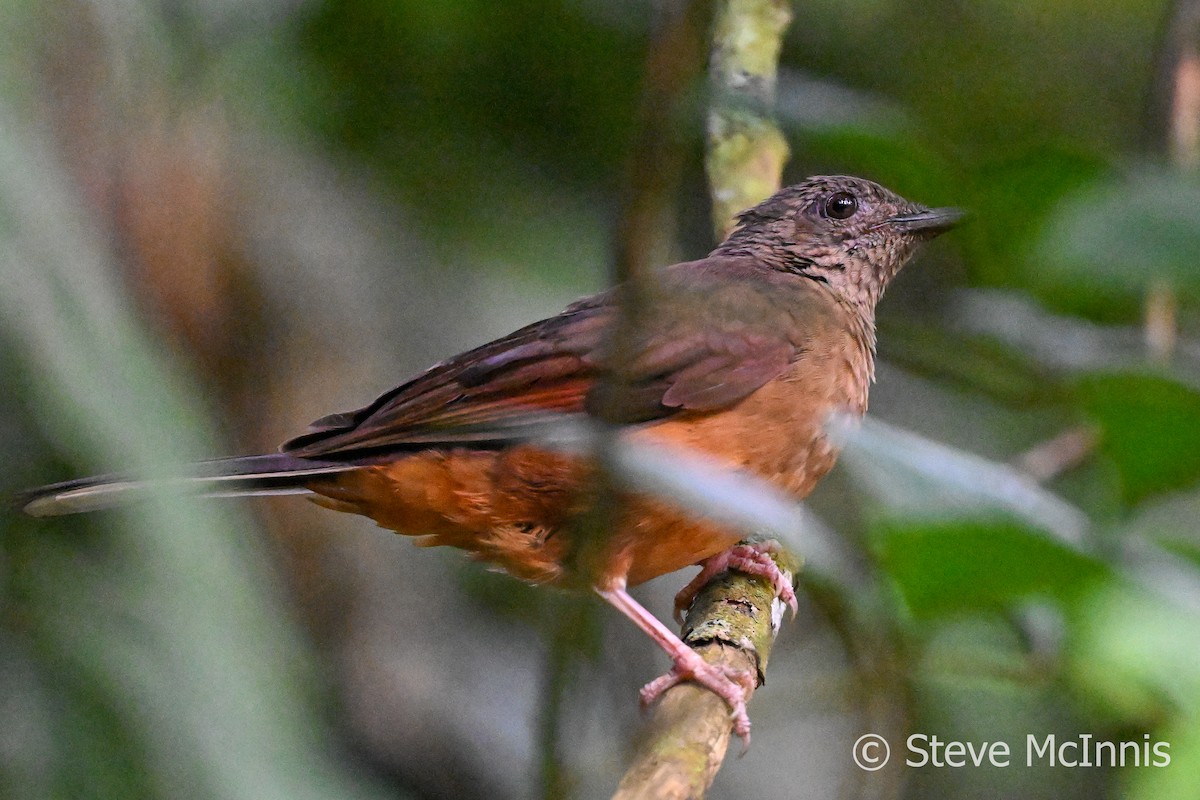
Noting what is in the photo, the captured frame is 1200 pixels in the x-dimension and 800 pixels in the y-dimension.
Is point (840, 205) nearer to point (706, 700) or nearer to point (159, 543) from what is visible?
point (706, 700)

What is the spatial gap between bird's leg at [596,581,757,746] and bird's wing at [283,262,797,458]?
22.0 inches

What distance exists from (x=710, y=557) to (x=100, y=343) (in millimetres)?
1661

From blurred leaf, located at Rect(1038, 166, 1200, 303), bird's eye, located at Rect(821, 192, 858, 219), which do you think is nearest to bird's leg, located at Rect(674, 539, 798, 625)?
bird's eye, located at Rect(821, 192, 858, 219)

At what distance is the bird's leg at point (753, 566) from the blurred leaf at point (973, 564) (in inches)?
69.4

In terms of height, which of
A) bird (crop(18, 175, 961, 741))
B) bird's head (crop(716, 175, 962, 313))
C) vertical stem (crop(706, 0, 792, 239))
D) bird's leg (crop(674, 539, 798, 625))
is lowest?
bird's leg (crop(674, 539, 798, 625))

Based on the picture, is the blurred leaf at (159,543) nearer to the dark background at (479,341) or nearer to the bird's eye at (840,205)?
the dark background at (479,341)

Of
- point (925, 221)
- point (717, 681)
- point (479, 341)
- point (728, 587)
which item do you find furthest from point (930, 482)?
point (479, 341)

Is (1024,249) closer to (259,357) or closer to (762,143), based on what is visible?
(762,143)

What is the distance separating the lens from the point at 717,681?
2779 mm

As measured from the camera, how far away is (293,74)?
4762 mm

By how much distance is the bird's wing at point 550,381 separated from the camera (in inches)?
132

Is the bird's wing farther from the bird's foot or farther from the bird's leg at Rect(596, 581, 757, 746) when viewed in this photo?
the bird's foot

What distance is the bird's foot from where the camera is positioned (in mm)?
2727

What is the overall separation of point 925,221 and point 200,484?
232 centimetres
